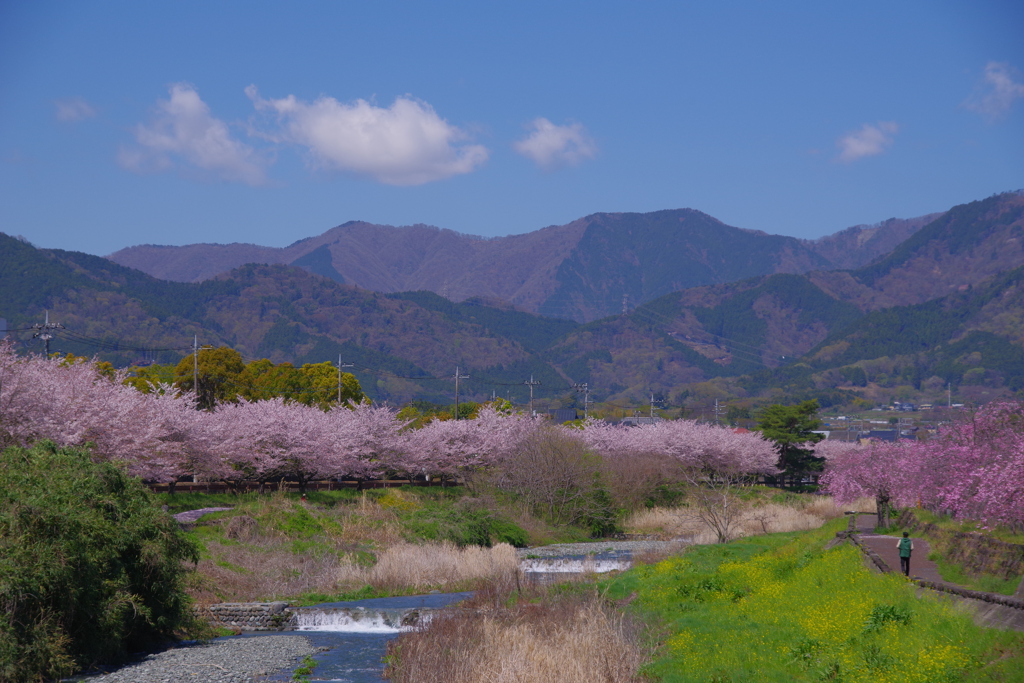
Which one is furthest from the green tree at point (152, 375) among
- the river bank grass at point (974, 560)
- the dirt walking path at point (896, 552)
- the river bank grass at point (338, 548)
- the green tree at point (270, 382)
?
the river bank grass at point (974, 560)

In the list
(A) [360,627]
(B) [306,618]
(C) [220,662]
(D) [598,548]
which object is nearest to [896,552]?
(A) [360,627]

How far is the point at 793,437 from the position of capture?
319 ft

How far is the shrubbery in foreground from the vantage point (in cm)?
2250

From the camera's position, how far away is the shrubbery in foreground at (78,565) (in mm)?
22500

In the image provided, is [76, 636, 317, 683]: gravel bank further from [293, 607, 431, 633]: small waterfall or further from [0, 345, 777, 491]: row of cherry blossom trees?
[0, 345, 777, 491]: row of cherry blossom trees

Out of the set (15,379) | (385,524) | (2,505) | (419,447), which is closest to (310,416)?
(419,447)

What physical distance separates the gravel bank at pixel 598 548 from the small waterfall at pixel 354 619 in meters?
16.4

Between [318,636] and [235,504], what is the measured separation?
72.3 feet

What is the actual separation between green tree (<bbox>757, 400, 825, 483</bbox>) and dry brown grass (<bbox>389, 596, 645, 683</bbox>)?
241ft

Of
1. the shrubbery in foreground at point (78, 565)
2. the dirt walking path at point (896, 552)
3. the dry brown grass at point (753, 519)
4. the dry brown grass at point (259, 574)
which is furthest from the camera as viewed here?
the dry brown grass at point (753, 519)

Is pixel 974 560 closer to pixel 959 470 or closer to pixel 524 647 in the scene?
pixel 959 470

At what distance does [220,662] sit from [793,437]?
80.0m

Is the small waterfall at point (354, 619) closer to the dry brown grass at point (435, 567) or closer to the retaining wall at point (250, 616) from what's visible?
the retaining wall at point (250, 616)

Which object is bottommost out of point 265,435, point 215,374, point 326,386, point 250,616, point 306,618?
point 306,618
